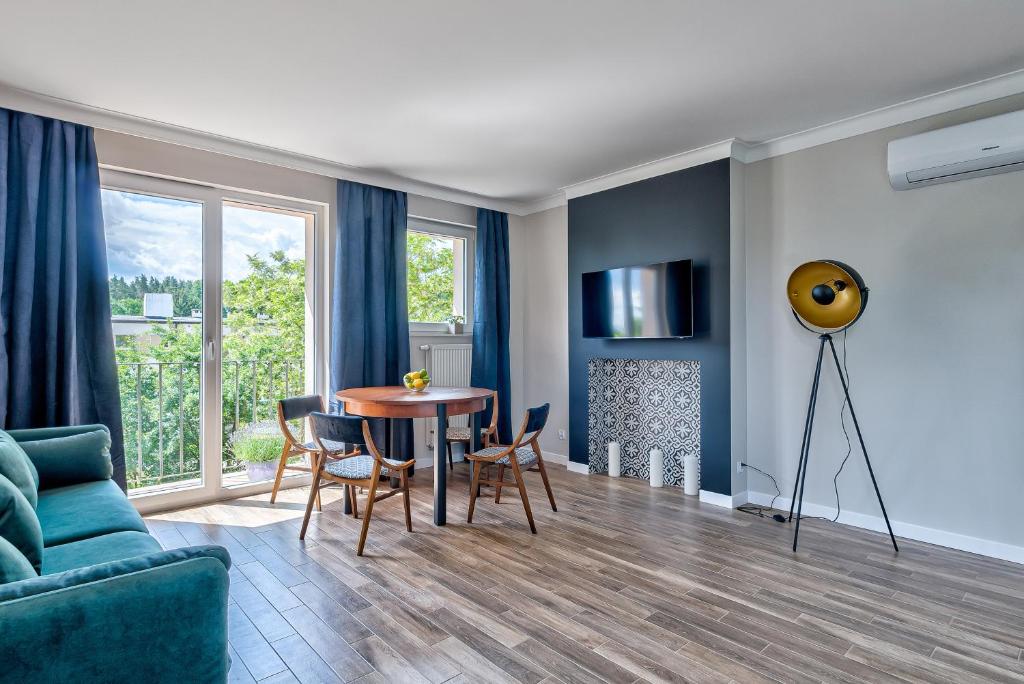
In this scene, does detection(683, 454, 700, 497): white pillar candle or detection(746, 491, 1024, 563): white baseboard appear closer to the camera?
detection(746, 491, 1024, 563): white baseboard

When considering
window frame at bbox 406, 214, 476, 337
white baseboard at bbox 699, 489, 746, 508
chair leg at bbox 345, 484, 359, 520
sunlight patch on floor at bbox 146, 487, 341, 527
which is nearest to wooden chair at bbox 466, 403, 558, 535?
chair leg at bbox 345, 484, 359, 520

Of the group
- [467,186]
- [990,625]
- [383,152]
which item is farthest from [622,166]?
[990,625]

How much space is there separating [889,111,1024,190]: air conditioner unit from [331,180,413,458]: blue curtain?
139 inches

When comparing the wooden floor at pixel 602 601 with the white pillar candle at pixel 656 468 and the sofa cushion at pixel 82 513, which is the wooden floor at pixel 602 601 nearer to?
the sofa cushion at pixel 82 513

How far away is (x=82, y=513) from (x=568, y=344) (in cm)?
376

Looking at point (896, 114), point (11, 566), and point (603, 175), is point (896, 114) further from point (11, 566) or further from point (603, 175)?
point (11, 566)

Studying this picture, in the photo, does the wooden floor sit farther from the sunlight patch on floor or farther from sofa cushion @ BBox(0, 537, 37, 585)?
sofa cushion @ BBox(0, 537, 37, 585)

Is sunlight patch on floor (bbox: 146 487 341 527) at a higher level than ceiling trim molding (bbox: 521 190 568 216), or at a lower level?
lower

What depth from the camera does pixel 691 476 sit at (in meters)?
4.18

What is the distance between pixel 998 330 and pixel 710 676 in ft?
8.28

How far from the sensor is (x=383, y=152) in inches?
161

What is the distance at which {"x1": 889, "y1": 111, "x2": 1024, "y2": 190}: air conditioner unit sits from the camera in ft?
9.20

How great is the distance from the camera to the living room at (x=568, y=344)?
7.13 feet

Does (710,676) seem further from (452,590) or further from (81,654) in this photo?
(81,654)
